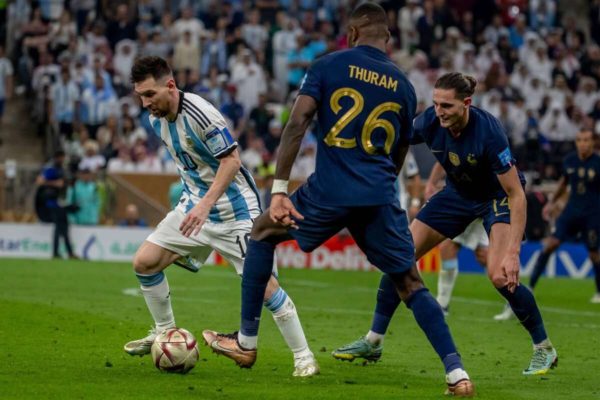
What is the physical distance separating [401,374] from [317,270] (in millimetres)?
13992

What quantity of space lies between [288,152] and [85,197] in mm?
17590

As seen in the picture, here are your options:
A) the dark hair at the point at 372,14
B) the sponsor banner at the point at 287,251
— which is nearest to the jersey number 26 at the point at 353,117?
the dark hair at the point at 372,14

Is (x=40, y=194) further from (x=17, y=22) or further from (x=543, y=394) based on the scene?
(x=543, y=394)

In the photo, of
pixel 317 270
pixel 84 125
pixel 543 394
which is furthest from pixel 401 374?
pixel 84 125

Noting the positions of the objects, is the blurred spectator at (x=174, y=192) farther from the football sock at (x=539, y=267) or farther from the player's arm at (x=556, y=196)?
the player's arm at (x=556, y=196)

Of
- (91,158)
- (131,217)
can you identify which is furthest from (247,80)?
(131,217)

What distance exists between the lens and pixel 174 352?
938 cm

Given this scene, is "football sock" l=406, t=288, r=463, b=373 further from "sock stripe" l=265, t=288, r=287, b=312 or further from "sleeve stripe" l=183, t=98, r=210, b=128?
"sleeve stripe" l=183, t=98, r=210, b=128

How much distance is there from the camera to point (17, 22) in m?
30.4

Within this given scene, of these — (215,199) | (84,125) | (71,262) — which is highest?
(215,199)

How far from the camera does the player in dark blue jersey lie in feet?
57.7

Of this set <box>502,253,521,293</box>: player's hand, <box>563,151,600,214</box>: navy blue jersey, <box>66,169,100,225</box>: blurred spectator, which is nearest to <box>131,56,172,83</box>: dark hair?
<box>502,253,521,293</box>: player's hand


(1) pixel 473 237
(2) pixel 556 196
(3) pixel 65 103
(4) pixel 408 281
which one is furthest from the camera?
(3) pixel 65 103

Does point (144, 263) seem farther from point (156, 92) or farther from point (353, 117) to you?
point (353, 117)
